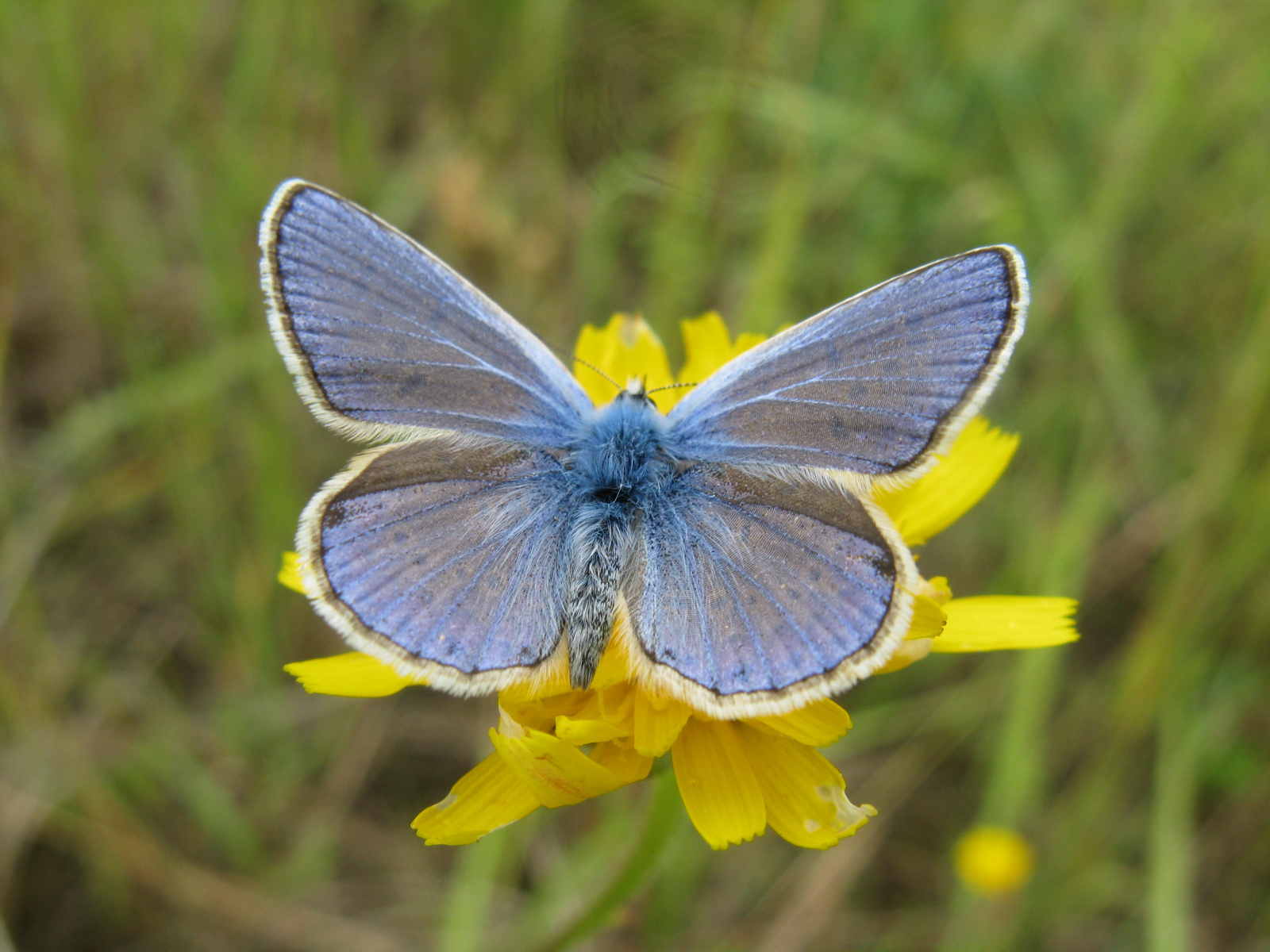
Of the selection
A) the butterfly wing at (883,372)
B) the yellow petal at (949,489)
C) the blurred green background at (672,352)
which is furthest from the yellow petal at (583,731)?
the blurred green background at (672,352)

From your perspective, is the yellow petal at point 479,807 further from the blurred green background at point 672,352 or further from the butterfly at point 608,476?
the blurred green background at point 672,352

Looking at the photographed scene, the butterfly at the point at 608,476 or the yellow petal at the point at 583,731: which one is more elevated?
the butterfly at the point at 608,476

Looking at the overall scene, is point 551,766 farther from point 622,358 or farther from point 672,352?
point 672,352

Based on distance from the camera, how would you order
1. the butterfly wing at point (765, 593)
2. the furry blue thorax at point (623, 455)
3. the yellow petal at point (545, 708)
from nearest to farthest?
the butterfly wing at point (765, 593) → the yellow petal at point (545, 708) → the furry blue thorax at point (623, 455)

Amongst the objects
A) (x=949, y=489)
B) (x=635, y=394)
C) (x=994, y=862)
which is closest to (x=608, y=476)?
(x=635, y=394)

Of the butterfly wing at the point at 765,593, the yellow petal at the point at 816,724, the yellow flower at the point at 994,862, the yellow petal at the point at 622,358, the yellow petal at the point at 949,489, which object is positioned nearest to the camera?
the butterfly wing at the point at 765,593

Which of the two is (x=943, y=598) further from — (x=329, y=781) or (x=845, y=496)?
(x=329, y=781)

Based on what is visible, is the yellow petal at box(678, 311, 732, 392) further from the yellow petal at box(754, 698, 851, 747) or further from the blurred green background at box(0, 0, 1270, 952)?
the yellow petal at box(754, 698, 851, 747)

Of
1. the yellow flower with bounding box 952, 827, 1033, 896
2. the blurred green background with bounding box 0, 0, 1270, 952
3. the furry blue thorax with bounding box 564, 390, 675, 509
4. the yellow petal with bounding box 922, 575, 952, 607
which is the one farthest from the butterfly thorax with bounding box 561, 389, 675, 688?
the yellow flower with bounding box 952, 827, 1033, 896
